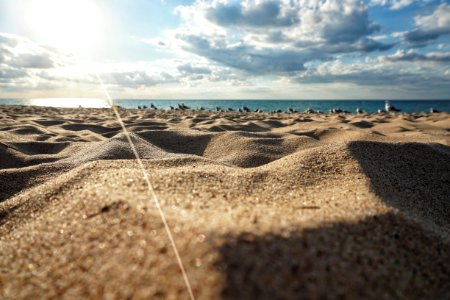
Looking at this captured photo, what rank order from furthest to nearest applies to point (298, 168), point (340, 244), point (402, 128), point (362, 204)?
1. point (402, 128)
2. point (298, 168)
3. point (362, 204)
4. point (340, 244)

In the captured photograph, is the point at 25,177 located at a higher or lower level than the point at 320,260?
lower

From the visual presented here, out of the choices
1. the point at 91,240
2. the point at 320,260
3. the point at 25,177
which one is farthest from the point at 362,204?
the point at 25,177

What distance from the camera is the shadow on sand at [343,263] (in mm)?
814

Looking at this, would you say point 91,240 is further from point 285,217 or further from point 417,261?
point 417,261

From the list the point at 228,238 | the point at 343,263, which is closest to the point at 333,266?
the point at 343,263

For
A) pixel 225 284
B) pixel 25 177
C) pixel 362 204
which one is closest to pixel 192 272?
pixel 225 284

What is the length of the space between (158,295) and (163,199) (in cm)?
51

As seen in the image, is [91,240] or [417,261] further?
[91,240]

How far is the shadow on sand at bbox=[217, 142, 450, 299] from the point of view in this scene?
81cm

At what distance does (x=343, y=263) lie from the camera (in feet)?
2.90

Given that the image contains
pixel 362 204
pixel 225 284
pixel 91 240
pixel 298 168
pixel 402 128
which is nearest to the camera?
pixel 225 284

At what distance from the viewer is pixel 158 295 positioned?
2.76 ft

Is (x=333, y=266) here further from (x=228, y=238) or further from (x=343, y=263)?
(x=228, y=238)

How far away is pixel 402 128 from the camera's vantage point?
259 inches
